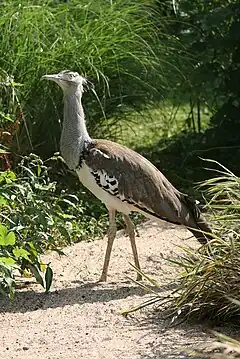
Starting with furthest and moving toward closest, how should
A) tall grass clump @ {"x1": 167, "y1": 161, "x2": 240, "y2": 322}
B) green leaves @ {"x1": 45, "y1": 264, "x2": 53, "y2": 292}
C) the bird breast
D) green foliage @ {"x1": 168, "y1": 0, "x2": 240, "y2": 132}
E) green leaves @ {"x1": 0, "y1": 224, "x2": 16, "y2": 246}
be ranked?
green foliage @ {"x1": 168, "y1": 0, "x2": 240, "y2": 132}
the bird breast
green leaves @ {"x1": 45, "y1": 264, "x2": 53, "y2": 292}
green leaves @ {"x1": 0, "y1": 224, "x2": 16, "y2": 246}
tall grass clump @ {"x1": 167, "y1": 161, "x2": 240, "y2": 322}

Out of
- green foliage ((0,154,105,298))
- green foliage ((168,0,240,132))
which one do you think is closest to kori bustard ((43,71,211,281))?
green foliage ((0,154,105,298))

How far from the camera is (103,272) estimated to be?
6.02 meters

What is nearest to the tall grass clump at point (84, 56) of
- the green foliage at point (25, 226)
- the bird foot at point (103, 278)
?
the green foliage at point (25, 226)

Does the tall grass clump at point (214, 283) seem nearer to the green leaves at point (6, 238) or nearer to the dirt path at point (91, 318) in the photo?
the dirt path at point (91, 318)

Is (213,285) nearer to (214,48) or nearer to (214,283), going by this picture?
(214,283)

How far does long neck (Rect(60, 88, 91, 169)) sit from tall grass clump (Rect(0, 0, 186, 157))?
3.73 ft

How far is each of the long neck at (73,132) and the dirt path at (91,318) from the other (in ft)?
2.61

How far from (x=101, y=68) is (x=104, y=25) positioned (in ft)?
1.17

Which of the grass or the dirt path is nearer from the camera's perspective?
the dirt path

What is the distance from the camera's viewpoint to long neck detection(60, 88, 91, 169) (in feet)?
20.0

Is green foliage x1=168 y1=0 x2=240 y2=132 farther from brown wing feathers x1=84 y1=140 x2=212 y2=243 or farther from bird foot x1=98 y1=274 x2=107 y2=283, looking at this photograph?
bird foot x1=98 y1=274 x2=107 y2=283

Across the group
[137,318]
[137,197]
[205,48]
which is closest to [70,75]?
[137,197]

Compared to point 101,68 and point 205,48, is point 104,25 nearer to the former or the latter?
point 101,68

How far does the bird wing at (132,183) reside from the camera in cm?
603
